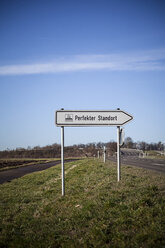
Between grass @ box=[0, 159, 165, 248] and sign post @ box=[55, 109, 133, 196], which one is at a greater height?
sign post @ box=[55, 109, 133, 196]

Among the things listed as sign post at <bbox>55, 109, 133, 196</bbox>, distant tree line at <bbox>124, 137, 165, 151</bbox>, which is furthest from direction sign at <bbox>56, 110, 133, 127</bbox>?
distant tree line at <bbox>124, 137, 165, 151</bbox>

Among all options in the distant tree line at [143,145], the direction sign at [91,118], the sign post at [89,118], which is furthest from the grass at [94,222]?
the distant tree line at [143,145]

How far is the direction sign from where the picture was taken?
844cm

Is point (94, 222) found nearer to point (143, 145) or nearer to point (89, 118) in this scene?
point (89, 118)

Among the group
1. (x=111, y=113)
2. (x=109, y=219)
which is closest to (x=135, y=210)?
(x=109, y=219)

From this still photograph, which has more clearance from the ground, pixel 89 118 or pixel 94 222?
pixel 89 118

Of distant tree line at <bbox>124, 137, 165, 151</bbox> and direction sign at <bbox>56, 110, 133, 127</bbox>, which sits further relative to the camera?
distant tree line at <bbox>124, 137, 165, 151</bbox>

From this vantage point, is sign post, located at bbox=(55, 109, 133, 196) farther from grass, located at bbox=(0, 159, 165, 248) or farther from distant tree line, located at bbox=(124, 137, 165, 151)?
distant tree line, located at bbox=(124, 137, 165, 151)

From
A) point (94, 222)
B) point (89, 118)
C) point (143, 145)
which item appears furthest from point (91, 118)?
point (143, 145)

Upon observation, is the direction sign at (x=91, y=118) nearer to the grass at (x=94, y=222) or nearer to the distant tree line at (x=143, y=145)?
the grass at (x=94, y=222)

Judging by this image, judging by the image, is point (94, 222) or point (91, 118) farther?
point (91, 118)

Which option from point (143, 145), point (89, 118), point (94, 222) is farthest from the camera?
point (143, 145)

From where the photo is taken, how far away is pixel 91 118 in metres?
8.55

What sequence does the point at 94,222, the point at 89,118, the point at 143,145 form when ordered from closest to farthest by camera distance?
the point at 94,222 → the point at 89,118 → the point at 143,145
